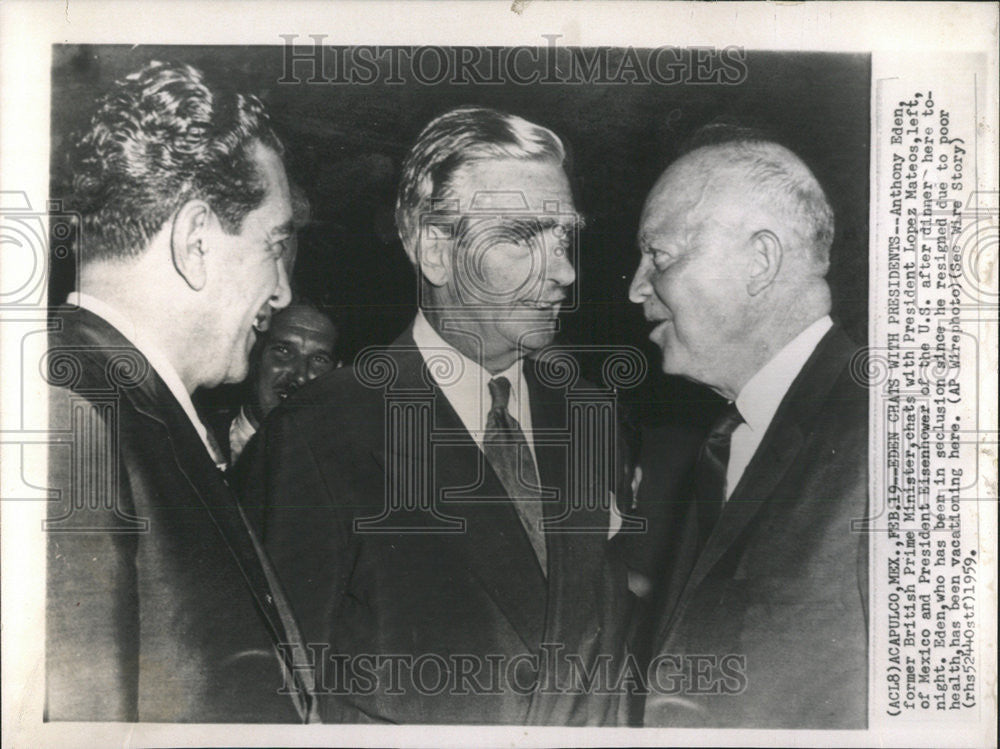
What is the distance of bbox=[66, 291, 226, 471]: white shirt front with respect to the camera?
5.59ft

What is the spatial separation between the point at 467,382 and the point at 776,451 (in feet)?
2.60

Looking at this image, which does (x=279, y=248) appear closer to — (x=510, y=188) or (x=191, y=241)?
(x=191, y=241)

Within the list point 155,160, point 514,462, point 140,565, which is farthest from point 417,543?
point 155,160

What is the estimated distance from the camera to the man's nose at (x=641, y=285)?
171cm

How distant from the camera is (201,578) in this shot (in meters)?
1.70

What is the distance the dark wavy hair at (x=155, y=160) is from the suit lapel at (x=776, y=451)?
141 centimetres

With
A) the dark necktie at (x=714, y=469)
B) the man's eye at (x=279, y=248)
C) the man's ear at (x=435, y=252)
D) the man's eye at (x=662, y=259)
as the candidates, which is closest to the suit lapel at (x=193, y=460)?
the man's eye at (x=279, y=248)

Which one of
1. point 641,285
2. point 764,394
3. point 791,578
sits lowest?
point 791,578

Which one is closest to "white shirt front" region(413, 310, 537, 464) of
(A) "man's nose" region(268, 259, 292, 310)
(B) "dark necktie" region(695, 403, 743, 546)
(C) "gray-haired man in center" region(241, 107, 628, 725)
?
(C) "gray-haired man in center" region(241, 107, 628, 725)

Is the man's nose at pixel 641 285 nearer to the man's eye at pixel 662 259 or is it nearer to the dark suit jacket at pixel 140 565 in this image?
the man's eye at pixel 662 259

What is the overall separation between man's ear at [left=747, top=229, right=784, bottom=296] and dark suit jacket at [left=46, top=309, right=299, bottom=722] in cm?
141

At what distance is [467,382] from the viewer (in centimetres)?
171

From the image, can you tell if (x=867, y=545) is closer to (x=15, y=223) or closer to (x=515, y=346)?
(x=515, y=346)

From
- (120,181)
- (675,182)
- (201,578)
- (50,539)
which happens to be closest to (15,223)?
(120,181)
